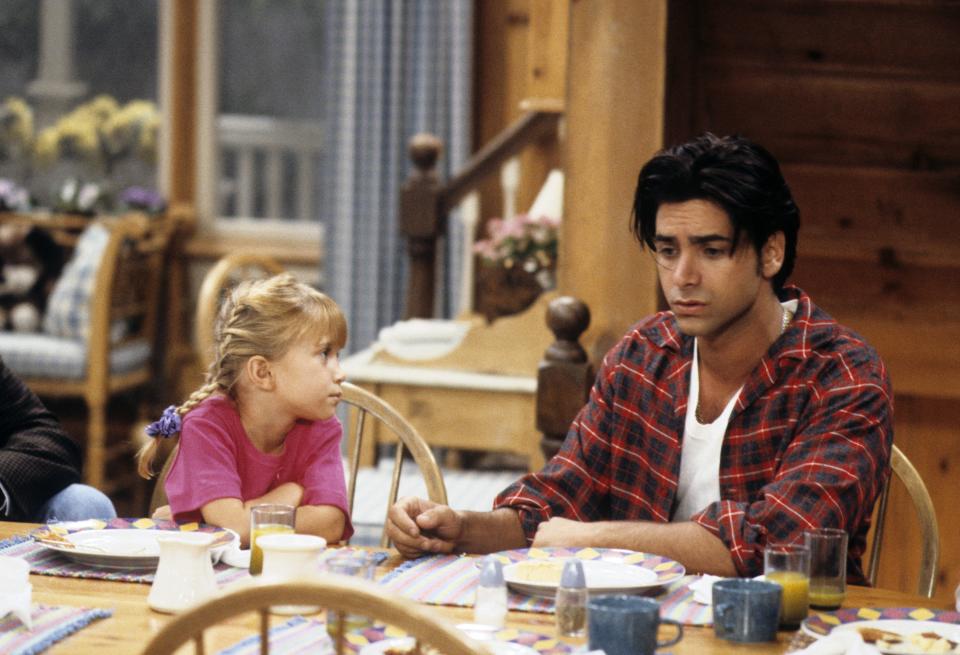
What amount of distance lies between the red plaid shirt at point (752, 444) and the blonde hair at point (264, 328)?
14.5 inches

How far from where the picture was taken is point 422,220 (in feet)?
15.4

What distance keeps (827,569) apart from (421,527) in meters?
0.52

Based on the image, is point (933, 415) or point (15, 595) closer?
point (15, 595)

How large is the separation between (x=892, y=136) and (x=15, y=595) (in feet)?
6.83

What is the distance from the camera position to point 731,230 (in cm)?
205

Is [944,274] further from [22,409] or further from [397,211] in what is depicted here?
[397,211]

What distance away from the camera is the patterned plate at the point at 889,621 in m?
1.58

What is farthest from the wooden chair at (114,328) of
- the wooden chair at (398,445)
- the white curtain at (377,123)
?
the wooden chair at (398,445)

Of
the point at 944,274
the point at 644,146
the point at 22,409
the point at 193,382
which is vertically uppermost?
the point at 644,146

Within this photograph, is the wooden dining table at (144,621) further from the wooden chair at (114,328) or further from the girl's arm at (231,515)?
the wooden chair at (114,328)

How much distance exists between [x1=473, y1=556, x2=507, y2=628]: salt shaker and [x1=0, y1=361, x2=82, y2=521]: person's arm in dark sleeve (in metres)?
1.14

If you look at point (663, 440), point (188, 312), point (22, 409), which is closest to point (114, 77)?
point (188, 312)

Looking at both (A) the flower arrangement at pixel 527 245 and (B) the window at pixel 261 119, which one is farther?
(B) the window at pixel 261 119

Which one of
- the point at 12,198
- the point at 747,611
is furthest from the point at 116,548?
the point at 12,198
